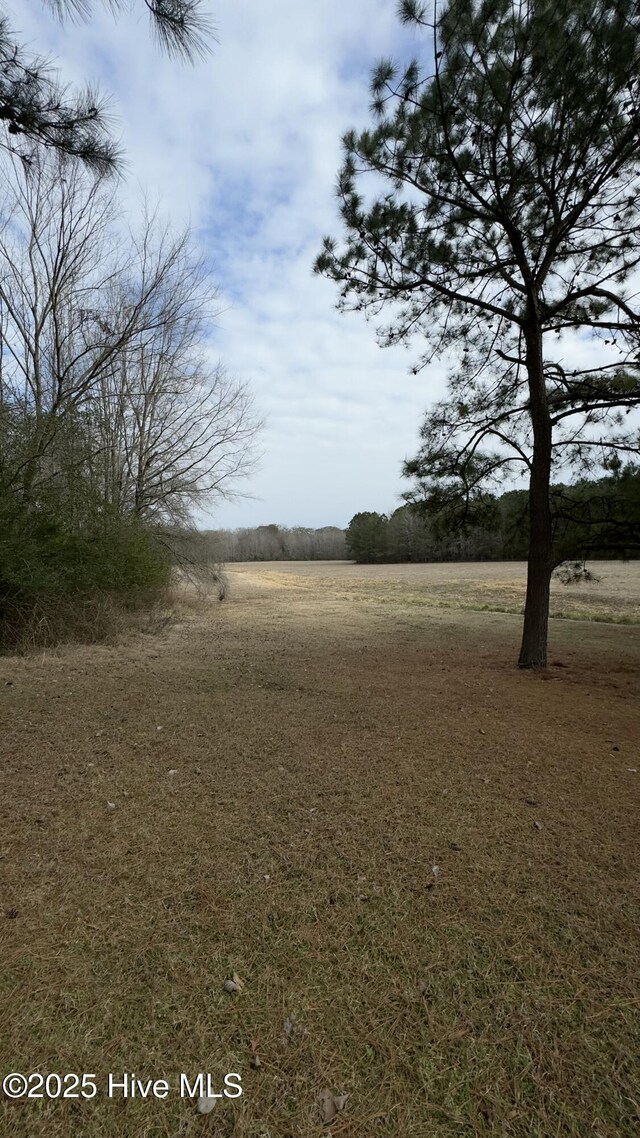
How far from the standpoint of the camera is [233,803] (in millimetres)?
2826

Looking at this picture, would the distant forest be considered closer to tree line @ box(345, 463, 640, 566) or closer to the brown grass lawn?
tree line @ box(345, 463, 640, 566)

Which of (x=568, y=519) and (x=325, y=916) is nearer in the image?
(x=325, y=916)

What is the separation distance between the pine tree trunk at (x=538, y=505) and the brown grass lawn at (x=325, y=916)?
190 cm

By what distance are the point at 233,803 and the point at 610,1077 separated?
6.44 feet

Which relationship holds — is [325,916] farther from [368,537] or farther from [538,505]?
[368,537]

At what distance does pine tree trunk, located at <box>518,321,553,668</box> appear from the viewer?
239 inches

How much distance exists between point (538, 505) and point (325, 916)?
5.44 meters

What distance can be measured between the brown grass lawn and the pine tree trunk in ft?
6.23

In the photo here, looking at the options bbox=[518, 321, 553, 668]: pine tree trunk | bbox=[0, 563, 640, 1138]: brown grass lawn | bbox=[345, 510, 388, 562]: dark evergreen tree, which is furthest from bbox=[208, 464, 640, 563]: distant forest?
bbox=[345, 510, 388, 562]: dark evergreen tree

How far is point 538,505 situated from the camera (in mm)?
6148

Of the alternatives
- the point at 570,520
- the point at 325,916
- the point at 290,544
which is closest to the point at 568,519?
the point at 570,520

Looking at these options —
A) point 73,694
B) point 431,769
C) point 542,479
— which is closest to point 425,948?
point 431,769

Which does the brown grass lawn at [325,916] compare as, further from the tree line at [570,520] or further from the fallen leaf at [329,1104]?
the tree line at [570,520]

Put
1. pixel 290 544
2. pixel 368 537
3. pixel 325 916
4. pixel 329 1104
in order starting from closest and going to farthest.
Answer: pixel 329 1104 < pixel 325 916 < pixel 368 537 < pixel 290 544
